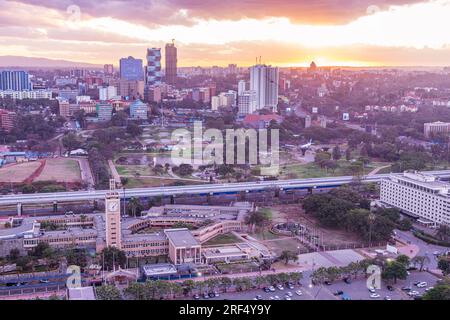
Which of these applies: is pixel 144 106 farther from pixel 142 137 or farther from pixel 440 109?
pixel 440 109

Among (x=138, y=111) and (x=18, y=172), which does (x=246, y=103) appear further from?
(x=18, y=172)

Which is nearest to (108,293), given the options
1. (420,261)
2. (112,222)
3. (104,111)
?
(112,222)

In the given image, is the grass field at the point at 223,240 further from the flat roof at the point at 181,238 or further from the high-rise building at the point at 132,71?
the high-rise building at the point at 132,71

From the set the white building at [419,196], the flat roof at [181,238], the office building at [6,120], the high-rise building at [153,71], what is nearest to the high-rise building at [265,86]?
the high-rise building at [153,71]

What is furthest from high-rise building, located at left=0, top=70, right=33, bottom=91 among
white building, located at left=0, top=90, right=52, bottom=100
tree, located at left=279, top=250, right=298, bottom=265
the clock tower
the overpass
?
tree, located at left=279, top=250, right=298, bottom=265
